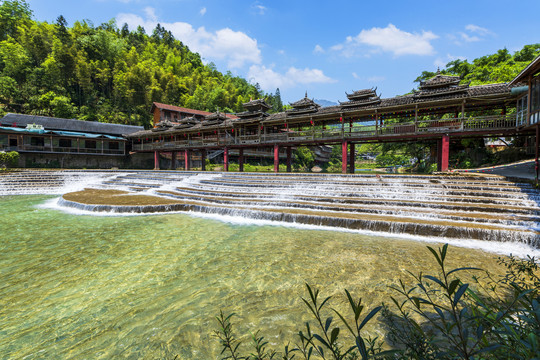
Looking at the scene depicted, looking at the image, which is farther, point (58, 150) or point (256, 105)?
point (58, 150)

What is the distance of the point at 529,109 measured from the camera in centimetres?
1112

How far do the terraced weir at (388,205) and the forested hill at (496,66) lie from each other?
1233 centimetres

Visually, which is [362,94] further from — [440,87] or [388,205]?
[388,205]

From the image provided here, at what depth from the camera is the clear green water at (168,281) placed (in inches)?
125

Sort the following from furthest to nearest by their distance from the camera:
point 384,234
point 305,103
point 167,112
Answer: point 167,112 → point 305,103 → point 384,234

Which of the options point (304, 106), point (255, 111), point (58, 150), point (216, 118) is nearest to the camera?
point (304, 106)

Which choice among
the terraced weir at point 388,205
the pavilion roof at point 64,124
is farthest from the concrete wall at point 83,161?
the terraced weir at point 388,205

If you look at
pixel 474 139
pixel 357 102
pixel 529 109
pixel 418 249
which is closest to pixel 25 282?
pixel 418 249

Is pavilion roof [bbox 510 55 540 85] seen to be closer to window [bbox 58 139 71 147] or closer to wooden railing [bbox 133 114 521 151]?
wooden railing [bbox 133 114 521 151]

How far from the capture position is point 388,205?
985cm

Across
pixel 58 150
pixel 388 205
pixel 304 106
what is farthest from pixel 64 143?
pixel 388 205

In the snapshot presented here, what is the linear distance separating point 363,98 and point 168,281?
66.2 feet

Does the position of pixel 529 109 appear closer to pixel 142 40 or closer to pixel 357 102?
pixel 357 102

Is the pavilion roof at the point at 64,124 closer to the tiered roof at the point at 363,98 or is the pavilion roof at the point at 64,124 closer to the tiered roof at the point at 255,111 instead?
the tiered roof at the point at 255,111
